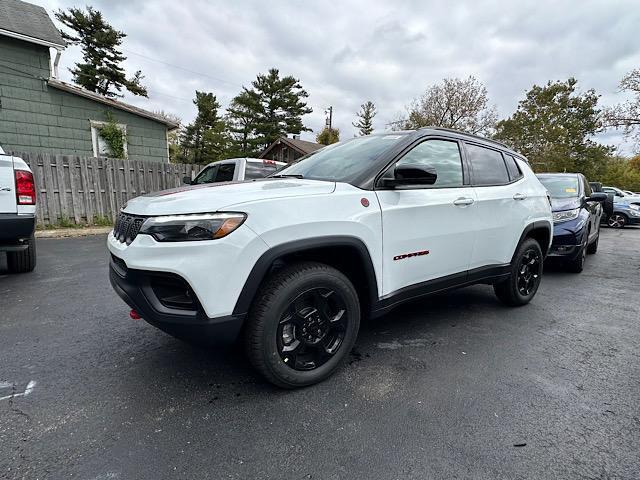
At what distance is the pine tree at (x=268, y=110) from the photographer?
3195 cm

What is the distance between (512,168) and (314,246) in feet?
9.18

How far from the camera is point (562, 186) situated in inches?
243

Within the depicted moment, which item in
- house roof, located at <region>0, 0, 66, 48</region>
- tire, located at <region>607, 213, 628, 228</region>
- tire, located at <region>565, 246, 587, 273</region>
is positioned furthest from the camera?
tire, located at <region>607, 213, 628, 228</region>

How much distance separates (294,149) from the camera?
26.7 meters

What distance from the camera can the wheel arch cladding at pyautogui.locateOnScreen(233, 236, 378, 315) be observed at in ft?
6.01

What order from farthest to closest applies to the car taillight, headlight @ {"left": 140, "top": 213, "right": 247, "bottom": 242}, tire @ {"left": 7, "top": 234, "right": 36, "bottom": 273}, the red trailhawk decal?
tire @ {"left": 7, "top": 234, "right": 36, "bottom": 273}
the car taillight
the red trailhawk decal
headlight @ {"left": 140, "top": 213, "right": 247, "bottom": 242}

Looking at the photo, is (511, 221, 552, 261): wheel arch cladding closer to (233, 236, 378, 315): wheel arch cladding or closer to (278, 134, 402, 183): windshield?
(278, 134, 402, 183): windshield

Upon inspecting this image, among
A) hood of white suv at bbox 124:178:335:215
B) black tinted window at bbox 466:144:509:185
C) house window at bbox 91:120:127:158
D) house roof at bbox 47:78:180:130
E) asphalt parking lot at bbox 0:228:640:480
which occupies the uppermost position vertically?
house roof at bbox 47:78:180:130

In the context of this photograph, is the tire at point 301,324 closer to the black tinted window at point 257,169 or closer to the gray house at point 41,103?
the black tinted window at point 257,169

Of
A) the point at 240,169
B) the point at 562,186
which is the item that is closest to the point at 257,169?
the point at 240,169

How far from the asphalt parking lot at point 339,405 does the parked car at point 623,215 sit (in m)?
13.9

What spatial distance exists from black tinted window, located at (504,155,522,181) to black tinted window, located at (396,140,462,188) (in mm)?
906

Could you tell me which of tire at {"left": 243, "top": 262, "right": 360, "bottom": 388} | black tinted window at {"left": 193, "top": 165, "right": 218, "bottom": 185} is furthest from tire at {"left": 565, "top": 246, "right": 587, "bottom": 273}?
black tinted window at {"left": 193, "top": 165, "right": 218, "bottom": 185}

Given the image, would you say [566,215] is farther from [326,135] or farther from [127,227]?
[326,135]
